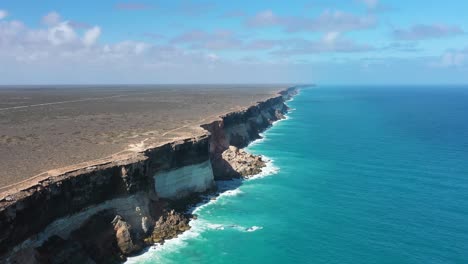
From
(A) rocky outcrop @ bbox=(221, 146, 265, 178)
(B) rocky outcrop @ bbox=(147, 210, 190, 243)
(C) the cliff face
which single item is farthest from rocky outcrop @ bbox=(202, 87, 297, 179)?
(B) rocky outcrop @ bbox=(147, 210, 190, 243)

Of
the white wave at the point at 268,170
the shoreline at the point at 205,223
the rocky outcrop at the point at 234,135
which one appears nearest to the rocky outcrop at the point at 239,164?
the rocky outcrop at the point at 234,135

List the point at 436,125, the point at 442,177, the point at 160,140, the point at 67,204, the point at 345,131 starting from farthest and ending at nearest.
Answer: the point at 436,125
the point at 345,131
the point at 442,177
the point at 160,140
the point at 67,204

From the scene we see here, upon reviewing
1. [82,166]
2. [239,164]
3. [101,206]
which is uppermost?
[82,166]

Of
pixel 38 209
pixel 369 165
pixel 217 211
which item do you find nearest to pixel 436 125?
pixel 369 165

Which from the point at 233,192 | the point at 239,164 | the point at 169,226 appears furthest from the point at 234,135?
the point at 169,226

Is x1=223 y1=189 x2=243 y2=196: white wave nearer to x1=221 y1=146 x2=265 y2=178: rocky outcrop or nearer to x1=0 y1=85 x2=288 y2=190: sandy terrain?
x1=221 y1=146 x2=265 y2=178: rocky outcrop

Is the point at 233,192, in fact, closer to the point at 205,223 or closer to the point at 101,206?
the point at 205,223

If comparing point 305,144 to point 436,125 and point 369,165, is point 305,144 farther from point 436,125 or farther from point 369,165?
point 436,125
